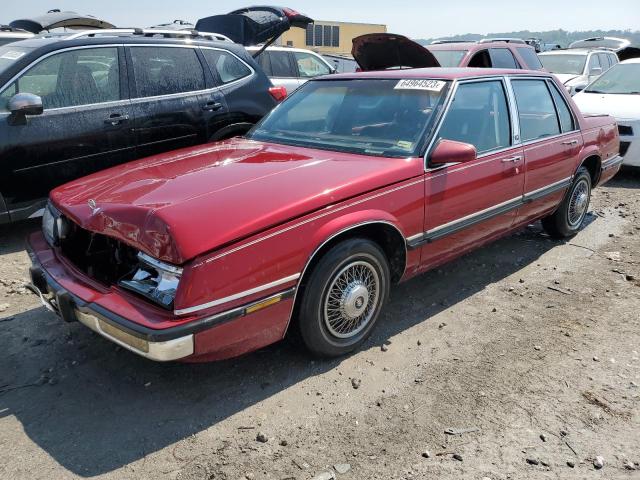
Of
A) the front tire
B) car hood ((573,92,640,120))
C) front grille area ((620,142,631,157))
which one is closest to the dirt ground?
the front tire

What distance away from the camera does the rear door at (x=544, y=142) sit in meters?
4.30

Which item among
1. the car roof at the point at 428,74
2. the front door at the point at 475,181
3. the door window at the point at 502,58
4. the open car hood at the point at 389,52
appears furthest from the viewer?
the door window at the point at 502,58

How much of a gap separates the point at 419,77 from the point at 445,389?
A: 217 centimetres

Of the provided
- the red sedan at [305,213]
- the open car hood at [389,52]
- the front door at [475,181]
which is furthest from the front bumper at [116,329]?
the open car hood at [389,52]

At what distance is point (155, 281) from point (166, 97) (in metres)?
3.37

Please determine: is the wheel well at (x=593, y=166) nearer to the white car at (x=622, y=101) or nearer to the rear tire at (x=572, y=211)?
the rear tire at (x=572, y=211)

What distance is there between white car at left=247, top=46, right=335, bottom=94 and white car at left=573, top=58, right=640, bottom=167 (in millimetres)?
4773

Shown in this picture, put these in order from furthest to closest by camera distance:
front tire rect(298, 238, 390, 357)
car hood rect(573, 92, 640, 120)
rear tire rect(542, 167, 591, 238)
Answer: car hood rect(573, 92, 640, 120)
rear tire rect(542, 167, 591, 238)
front tire rect(298, 238, 390, 357)

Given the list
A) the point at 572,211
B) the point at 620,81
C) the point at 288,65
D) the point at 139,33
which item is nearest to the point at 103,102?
the point at 139,33

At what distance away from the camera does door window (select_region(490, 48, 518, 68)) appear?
354 inches

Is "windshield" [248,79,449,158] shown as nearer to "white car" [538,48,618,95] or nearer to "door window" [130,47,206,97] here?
"door window" [130,47,206,97]

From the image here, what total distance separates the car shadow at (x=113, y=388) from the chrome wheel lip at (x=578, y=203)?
2.28m

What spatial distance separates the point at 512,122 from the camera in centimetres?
415

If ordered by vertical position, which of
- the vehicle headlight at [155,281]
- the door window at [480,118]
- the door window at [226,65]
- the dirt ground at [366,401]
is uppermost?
the door window at [226,65]
